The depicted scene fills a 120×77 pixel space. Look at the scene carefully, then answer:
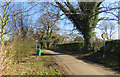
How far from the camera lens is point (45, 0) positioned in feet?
40.7

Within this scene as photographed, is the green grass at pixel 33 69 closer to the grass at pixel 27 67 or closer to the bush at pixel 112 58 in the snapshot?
the grass at pixel 27 67

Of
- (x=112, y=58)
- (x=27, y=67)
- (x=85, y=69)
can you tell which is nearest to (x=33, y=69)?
(x=27, y=67)

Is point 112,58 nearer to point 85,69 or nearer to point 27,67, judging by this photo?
point 85,69

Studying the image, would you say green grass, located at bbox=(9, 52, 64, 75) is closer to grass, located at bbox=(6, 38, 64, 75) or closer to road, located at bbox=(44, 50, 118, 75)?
grass, located at bbox=(6, 38, 64, 75)

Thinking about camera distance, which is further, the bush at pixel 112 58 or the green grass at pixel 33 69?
the bush at pixel 112 58

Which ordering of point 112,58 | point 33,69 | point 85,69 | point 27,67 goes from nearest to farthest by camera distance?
point 33,69 < point 85,69 < point 27,67 < point 112,58

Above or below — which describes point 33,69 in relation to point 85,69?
above

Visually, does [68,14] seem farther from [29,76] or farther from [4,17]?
[29,76]

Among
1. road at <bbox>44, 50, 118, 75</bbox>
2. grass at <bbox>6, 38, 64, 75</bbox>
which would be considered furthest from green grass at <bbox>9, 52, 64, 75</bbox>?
road at <bbox>44, 50, 118, 75</bbox>

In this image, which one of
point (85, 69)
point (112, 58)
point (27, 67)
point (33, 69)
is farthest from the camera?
point (112, 58)

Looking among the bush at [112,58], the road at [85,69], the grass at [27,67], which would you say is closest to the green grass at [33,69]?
the grass at [27,67]

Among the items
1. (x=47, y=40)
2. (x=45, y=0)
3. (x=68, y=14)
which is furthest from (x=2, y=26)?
(x=47, y=40)

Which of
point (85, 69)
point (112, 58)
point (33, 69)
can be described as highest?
point (112, 58)

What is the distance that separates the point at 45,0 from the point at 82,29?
7.47m
